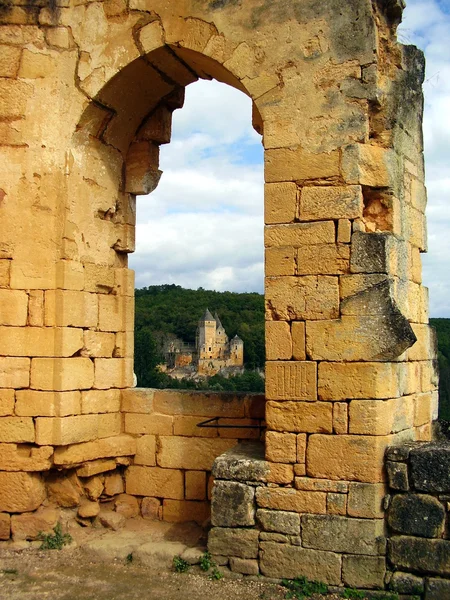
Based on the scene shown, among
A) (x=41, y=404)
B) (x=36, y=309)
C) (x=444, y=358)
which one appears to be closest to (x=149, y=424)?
(x=41, y=404)

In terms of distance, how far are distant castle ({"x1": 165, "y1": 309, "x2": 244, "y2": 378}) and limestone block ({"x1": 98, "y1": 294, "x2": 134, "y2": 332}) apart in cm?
1435

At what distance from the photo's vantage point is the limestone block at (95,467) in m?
6.50

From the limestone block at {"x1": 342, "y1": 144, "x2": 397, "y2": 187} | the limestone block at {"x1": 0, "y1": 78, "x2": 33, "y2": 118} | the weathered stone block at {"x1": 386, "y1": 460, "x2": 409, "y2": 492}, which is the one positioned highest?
the limestone block at {"x1": 0, "y1": 78, "x2": 33, "y2": 118}

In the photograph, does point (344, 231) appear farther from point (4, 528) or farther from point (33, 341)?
point (4, 528)

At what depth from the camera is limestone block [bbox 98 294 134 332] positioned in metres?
6.81

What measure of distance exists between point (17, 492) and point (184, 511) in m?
1.61

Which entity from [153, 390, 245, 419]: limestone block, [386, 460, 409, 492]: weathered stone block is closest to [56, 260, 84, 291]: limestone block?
[153, 390, 245, 419]: limestone block

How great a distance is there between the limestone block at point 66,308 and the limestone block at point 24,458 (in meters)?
1.18

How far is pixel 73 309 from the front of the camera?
20.9 feet

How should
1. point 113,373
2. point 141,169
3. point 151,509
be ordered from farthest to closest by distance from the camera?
point 141,169
point 113,373
point 151,509

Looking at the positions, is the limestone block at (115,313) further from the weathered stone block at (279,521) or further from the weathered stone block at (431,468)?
the weathered stone block at (431,468)

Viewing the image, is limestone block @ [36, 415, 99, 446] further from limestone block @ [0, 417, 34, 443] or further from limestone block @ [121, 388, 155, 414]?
limestone block @ [121, 388, 155, 414]

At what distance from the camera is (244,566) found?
17.7ft

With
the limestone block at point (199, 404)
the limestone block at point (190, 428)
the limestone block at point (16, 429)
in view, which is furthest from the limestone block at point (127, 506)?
the limestone block at point (16, 429)
